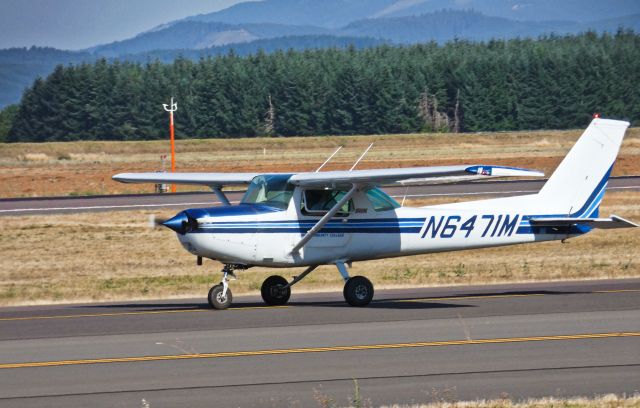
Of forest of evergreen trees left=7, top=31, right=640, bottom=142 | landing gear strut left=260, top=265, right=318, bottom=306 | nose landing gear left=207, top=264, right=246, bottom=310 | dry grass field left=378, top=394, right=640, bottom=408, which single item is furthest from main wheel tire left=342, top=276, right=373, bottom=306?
forest of evergreen trees left=7, top=31, right=640, bottom=142

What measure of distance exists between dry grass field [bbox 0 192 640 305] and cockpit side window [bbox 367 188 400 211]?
359 cm

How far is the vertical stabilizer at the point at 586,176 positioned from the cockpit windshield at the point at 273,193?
4065 millimetres

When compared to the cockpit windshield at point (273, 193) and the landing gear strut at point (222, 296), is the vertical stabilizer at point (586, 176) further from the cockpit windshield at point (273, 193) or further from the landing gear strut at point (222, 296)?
the landing gear strut at point (222, 296)

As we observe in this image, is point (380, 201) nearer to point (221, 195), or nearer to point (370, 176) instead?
point (370, 176)

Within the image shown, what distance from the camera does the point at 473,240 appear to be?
1711 centimetres

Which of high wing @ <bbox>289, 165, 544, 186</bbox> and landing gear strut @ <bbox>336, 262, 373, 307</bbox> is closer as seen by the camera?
high wing @ <bbox>289, 165, 544, 186</bbox>

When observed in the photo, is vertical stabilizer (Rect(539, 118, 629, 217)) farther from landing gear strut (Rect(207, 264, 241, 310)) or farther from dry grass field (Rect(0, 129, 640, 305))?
landing gear strut (Rect(207, 264, 241, 310))

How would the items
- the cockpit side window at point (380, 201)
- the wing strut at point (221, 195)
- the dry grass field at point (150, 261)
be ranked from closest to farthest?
the cockpit side window at point (380, 201) → the wing strut at point (221, 195) → the dry grass field at point (150, 261)

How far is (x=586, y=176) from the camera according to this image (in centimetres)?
1752

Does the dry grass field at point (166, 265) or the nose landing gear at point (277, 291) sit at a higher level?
the nose landing gear at point (277, 291)

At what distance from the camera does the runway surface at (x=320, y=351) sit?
10.5 metres

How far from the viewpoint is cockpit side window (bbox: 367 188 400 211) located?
16844mm

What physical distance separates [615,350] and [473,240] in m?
5.06

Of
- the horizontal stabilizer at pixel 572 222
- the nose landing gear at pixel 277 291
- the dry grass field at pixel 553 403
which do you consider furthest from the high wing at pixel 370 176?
the dry grass field at pixel 553 403
